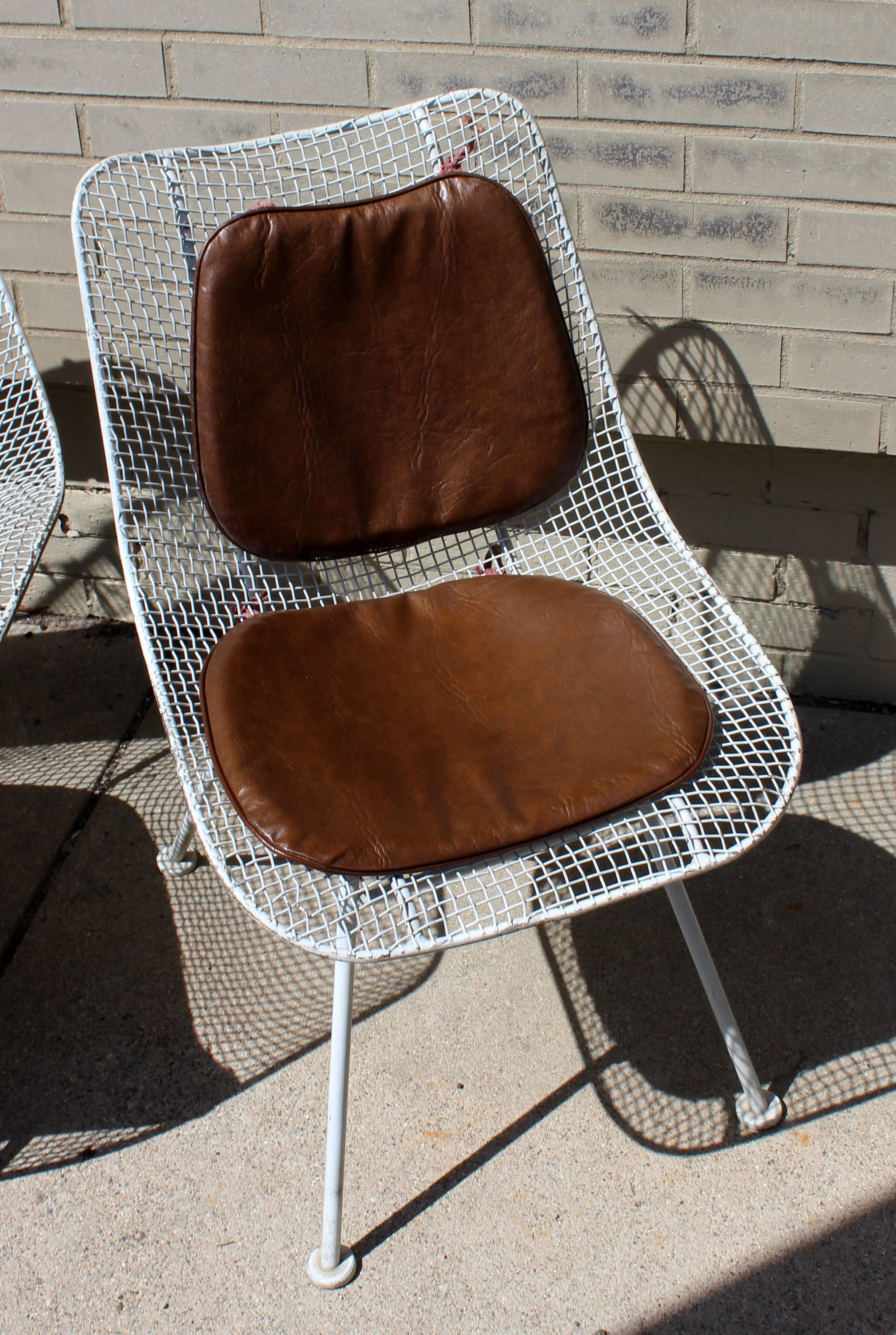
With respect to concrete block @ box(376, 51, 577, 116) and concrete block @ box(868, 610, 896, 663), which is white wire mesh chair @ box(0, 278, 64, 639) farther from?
concrete block @ box(868, 610, 896, 663)

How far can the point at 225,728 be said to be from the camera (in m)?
1.35

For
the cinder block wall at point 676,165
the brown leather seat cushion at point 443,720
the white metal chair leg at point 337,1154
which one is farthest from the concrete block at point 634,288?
the white metal chair leg at point 337,1154

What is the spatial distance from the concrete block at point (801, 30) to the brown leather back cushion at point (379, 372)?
531 millimetres

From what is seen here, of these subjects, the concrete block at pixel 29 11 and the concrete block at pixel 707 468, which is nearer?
the concrete block at pixel 29 11

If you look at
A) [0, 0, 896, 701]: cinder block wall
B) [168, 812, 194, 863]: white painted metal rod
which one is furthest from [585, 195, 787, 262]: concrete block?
[168, 812, 194, 863]: white painted metal rod

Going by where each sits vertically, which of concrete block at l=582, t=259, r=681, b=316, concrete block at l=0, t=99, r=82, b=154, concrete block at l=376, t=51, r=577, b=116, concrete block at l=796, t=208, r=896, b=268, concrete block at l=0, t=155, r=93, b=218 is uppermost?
concrete block at l=376, t=51, r=577, b=116

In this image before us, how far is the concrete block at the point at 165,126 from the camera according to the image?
199cm

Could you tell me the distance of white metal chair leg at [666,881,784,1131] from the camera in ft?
4.60

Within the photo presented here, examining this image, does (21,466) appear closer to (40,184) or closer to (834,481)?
(40,184)

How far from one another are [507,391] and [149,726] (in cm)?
109

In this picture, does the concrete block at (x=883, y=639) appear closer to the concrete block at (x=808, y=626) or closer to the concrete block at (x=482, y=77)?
the concrete block at (x=808, y=626)

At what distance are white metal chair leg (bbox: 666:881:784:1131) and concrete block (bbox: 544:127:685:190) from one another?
3.89ft

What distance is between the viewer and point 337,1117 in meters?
1.33

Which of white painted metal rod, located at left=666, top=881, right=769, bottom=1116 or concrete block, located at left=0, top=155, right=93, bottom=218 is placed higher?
concrete block, located at left=0, top=155, right=93, bottom=218
